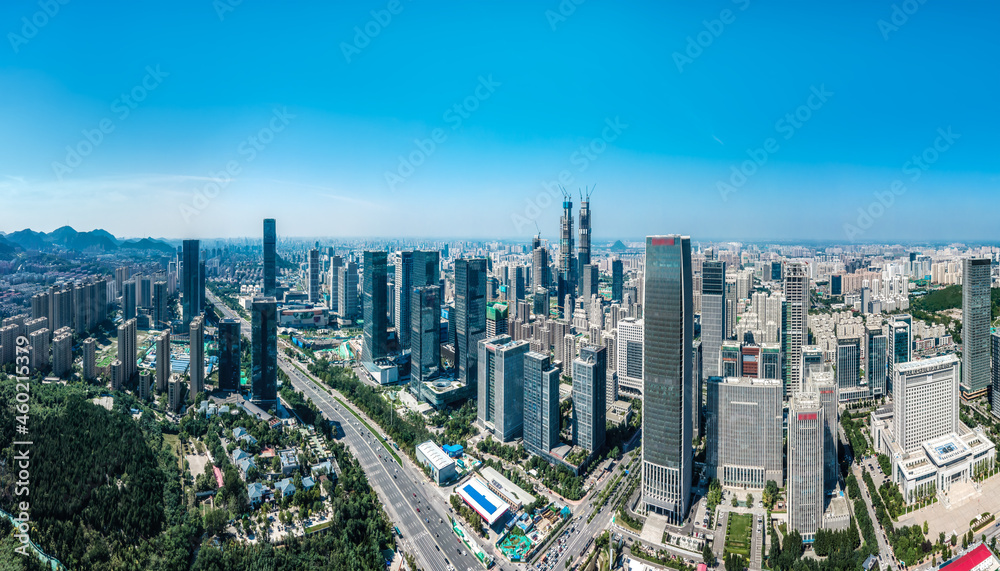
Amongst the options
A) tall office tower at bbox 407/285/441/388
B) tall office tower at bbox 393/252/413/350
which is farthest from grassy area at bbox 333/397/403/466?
tall office tower at bbox 393/252/413/350

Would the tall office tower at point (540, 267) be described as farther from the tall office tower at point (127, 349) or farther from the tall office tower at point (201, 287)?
the tall office tower at point (127, 349)

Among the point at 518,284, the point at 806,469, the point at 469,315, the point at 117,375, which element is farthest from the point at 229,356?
the point at 518,284

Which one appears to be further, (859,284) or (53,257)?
(859,284)

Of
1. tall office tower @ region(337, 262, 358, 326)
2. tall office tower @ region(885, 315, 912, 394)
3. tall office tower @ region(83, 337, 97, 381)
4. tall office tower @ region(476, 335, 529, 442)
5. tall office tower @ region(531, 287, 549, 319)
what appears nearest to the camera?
tall office tower @ region(476, 335, 529, 442)

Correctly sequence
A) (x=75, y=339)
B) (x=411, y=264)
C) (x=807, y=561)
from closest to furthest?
(x=807, y=561), (x=75, y=339), (x=411, y=264)

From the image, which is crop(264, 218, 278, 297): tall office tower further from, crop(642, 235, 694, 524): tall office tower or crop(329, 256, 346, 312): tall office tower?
crop(642, 235, 694, 524): tall office tower

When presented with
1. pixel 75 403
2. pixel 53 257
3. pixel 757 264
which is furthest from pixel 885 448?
pixel 53 257

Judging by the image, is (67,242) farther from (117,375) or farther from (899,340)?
(899,340)

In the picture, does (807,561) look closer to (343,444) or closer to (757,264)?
(343,444)
